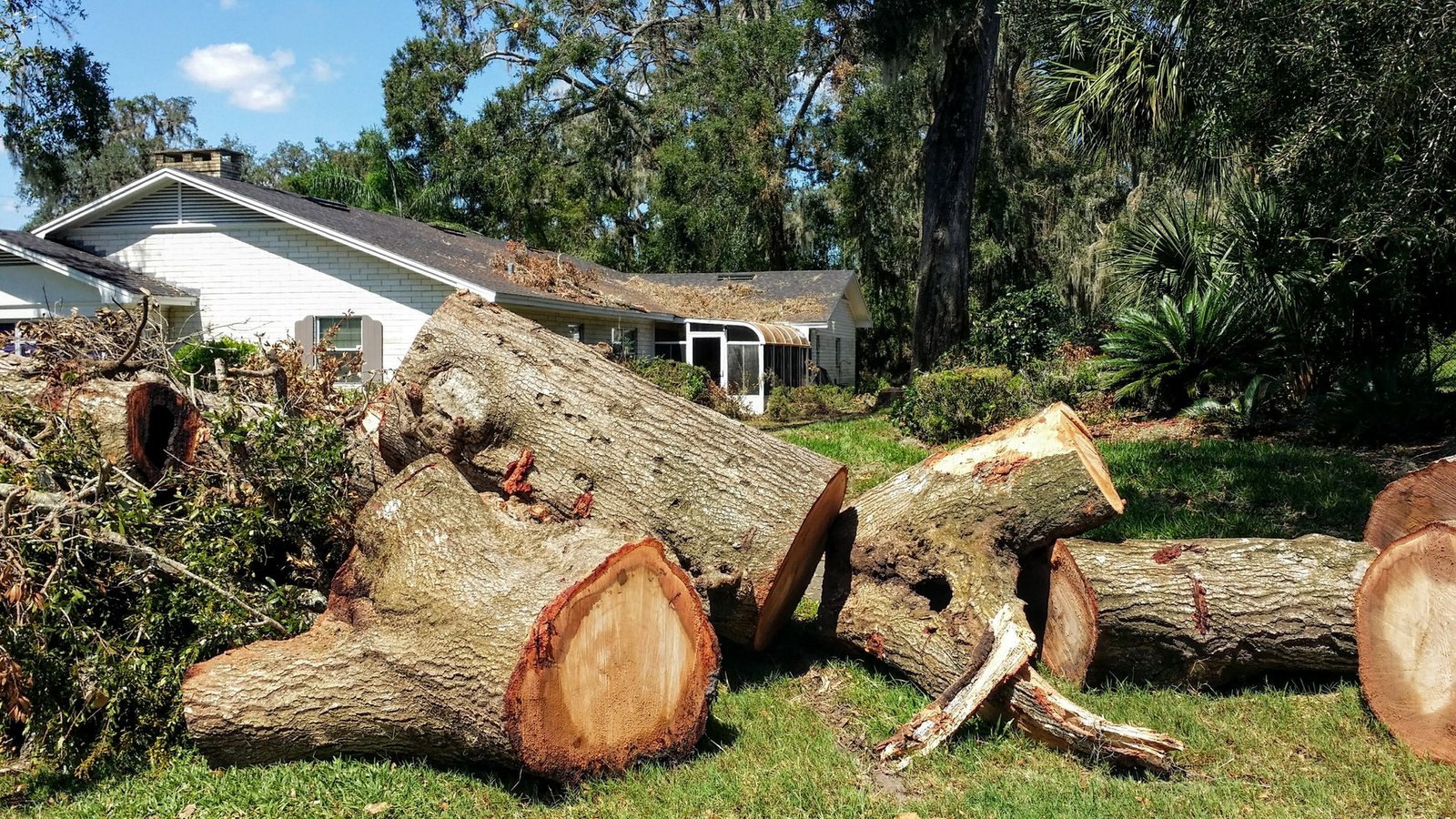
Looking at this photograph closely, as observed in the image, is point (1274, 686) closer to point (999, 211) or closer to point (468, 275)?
point (468, 275)

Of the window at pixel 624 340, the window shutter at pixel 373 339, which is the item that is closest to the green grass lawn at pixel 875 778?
the window shutter at pixel 373 339

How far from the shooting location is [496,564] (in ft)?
15.1

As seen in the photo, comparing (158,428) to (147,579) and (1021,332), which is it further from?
(1021,332)

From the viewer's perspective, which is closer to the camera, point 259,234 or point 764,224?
point 259,234

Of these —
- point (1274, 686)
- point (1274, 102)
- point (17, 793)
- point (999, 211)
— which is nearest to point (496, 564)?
point (17, 793)

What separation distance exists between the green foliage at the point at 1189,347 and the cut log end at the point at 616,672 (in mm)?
9625

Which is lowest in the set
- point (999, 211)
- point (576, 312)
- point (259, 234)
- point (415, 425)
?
point (415, 425)

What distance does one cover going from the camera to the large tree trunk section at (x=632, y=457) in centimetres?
526

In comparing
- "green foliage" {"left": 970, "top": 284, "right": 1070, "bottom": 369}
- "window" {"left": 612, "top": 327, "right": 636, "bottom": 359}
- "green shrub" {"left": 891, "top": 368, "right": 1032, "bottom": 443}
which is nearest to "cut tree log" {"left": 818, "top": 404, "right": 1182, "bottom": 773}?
"green shrub" {"left": 891, "top": 368, "right": 1032, "bottom": 443}

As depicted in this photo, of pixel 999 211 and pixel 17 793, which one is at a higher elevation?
pixel 999 211

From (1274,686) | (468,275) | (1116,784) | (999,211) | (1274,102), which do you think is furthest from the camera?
(999,211)

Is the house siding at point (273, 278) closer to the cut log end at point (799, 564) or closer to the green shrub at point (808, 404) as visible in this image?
the green shrub at point (808, 404)

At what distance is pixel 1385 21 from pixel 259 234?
16.9 meters

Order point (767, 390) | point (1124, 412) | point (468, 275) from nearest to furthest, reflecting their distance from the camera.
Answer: point (1124, 412), point (468, 275), point (767, 390)
